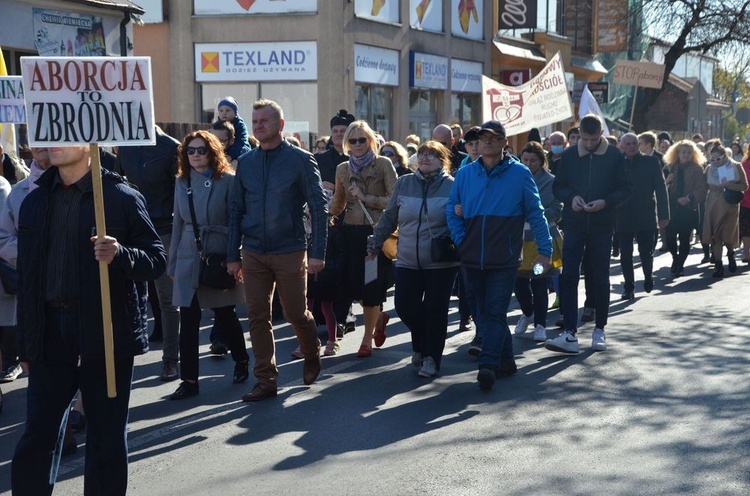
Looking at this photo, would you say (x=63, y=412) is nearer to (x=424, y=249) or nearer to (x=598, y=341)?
(x=424, y=249)

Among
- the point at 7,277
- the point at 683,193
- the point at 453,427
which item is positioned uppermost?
the point at 683,193

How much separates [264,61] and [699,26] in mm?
13817

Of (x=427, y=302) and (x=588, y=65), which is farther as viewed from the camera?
(x=588, y=65)

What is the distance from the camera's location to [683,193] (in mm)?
16594

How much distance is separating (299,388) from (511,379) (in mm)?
1619

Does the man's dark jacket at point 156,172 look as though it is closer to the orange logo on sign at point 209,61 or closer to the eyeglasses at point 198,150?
the eyeglasses at point 198,150

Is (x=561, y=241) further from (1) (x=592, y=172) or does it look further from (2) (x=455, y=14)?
(2) (x=455, y=14)

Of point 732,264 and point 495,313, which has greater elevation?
point 495,313

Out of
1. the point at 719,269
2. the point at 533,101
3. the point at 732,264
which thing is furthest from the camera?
the point at 533,101

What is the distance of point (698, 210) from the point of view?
17031 mm

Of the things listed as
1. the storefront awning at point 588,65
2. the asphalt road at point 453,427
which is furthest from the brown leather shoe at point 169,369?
the storefront awning at point 588,65

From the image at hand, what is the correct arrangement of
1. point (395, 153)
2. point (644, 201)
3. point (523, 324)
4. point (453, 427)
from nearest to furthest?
point (453, 427) < point (395, 153) < point (523, 324) < point (644, 201)

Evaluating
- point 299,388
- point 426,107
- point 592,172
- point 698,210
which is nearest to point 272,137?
point 299,388

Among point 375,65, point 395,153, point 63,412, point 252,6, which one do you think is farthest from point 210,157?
point 375,65
